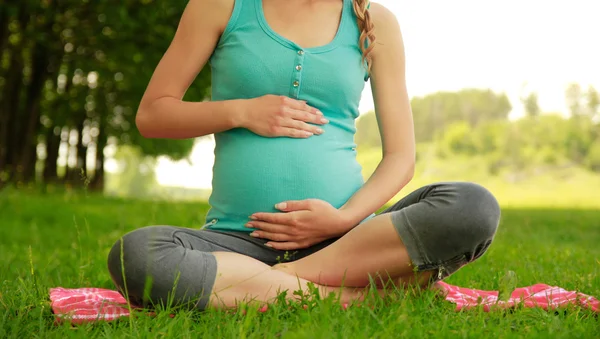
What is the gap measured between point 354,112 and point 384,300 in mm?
826

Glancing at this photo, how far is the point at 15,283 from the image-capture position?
2.82 meters

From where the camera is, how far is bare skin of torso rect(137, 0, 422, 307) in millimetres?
2357

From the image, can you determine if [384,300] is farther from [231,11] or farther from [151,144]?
[151,144]

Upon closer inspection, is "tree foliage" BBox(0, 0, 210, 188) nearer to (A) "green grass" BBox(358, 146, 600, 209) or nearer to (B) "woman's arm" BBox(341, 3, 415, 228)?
(B) "woman's arm" BBox(341, 3, 415, 228)

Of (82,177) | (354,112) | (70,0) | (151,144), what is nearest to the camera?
(82,177)

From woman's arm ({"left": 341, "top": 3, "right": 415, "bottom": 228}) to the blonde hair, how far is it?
53 millimetres

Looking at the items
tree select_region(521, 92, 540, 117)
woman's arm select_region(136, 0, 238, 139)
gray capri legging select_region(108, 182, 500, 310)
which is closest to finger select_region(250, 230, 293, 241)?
gray capri legging select_region(108, 182, 500, 310)

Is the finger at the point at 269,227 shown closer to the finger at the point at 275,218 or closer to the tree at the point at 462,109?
the finger at the point at 275,218

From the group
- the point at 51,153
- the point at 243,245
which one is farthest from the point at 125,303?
the point at 51,153

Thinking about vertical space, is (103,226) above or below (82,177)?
below

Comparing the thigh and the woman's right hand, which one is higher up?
the woman's right hand

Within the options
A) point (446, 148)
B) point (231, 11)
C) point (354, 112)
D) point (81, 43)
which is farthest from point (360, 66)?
point (446, 148)

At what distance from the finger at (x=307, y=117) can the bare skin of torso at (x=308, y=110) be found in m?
0.03

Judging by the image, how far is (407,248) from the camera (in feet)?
7.68
